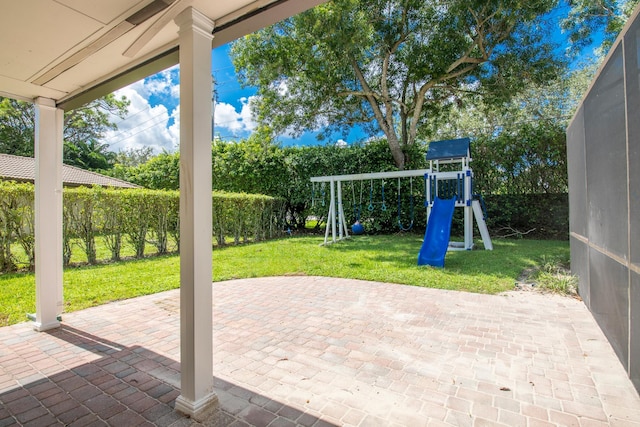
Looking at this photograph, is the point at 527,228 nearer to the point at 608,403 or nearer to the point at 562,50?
the point at 562,50

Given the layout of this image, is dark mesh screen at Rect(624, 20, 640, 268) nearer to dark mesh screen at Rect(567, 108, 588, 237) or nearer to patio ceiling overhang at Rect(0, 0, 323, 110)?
dark mesh screen at Rect(567, 108, 588, 237)

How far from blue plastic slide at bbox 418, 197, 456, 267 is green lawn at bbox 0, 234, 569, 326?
0.78 feet

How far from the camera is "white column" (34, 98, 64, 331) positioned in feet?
10.5

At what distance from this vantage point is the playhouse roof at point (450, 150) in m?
7.91

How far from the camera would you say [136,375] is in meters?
2.38

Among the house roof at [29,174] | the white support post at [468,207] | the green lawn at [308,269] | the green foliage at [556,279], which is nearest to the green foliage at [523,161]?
the green lawn at [308,269]

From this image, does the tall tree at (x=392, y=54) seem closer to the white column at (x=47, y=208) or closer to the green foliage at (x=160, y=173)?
the green foliage at (x=160, y=173)

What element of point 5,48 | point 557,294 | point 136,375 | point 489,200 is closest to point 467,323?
point 557,294

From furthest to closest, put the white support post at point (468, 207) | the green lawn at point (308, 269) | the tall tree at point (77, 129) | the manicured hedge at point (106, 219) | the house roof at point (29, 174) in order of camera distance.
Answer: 1. the tall tree at point (77, 129)
2. the house roof at point (29, 174)
3. the white support post at point (468, 207)
4. the manicured hedge at point (106, 219)
5. the green lawn at point (308, 269)

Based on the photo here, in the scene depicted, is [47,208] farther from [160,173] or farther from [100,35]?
[160,173]

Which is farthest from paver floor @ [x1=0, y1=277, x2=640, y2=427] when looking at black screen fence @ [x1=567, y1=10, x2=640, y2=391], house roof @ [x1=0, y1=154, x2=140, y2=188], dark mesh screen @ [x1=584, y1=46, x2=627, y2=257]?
house roof @ [x1=0, y1=154, x2=140, y2=188]

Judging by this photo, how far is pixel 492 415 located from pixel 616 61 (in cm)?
250

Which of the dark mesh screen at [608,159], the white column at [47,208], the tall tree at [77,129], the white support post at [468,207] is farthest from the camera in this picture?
the tall tree at [77,129]

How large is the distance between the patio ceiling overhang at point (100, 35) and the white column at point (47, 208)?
1.10ft
